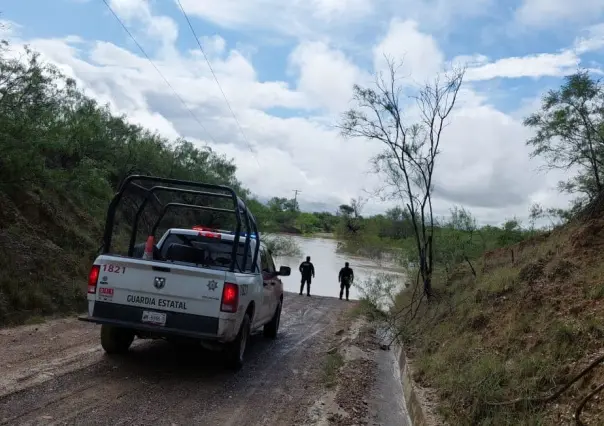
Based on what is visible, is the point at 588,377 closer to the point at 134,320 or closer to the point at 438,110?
the point at 134,320

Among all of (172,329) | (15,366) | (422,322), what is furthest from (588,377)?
(422,322)

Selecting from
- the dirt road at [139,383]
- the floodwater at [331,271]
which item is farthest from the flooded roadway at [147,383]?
the floodwater at [331,271]

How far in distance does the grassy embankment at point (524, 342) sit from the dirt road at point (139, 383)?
1.75m

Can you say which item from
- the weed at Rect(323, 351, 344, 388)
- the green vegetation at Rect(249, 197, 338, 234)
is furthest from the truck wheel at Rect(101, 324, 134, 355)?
the green vegetation at Rect(249, 197, 338, 234)

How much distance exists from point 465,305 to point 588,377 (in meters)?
4.94

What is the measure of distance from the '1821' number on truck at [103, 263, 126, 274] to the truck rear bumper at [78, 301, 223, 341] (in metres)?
0.40

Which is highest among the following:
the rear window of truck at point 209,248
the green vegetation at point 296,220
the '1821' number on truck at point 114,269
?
the green vegetation at point 296,220

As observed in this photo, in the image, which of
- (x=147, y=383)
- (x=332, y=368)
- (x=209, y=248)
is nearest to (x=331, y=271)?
(x=209, y=248)

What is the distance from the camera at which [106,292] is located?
687cm

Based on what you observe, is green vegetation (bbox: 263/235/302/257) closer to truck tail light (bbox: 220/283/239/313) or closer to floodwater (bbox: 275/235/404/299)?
floodwater (bbox: 275/235/404/299)

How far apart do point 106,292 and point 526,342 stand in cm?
499

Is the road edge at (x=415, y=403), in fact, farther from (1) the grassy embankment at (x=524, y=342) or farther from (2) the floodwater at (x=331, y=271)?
(2) the floodwater at (x=331, y=271)

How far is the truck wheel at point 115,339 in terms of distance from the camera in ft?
24.8

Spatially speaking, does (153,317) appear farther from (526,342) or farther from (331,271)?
(331,271)
